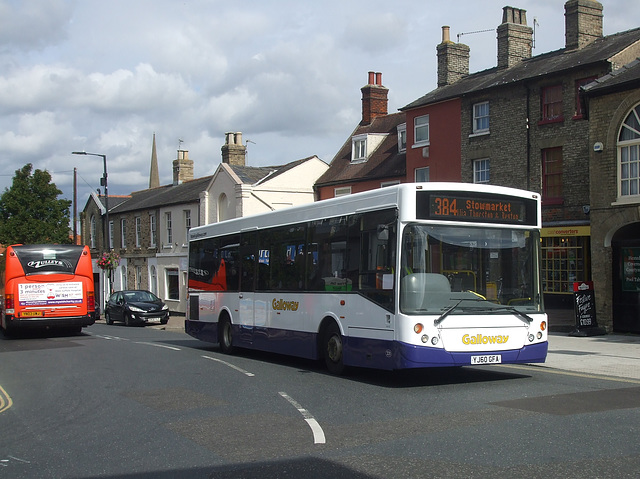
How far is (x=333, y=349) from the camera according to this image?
1252 cm

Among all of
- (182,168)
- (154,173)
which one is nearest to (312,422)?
(182,168)

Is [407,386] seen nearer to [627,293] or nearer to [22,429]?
[22,429]

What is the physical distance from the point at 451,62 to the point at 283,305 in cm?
2078

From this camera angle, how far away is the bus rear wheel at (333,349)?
40.3 feet

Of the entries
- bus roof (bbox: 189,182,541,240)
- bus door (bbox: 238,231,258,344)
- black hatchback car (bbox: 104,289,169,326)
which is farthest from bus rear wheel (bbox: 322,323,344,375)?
black hatchback car (bbox: 104,289,169,326)

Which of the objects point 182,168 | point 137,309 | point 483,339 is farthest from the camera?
point 182,168

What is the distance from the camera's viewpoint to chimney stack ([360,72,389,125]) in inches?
1563

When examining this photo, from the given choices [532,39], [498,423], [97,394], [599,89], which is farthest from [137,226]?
[498,423]

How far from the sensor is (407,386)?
11125 millimetres

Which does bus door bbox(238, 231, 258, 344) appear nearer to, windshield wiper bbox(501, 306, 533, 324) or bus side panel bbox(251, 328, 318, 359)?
bus side panel bbox(251, 328, 318, 359)

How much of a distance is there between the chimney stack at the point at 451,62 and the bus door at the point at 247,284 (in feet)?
60.5

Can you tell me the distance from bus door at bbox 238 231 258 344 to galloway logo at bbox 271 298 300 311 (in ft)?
3.77

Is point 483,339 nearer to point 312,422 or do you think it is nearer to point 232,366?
point 312,422

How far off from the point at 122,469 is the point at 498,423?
397cm
